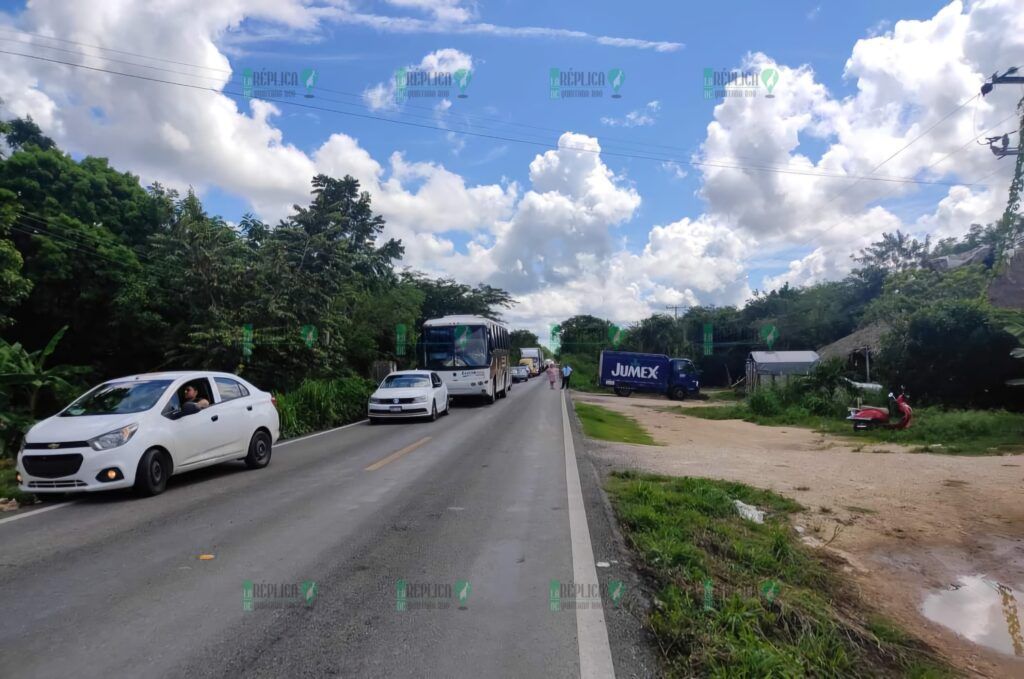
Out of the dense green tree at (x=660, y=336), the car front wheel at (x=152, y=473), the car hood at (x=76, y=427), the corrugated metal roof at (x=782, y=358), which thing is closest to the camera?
the car hood at (x=76, y=427)

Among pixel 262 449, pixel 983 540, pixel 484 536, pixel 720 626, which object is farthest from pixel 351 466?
pixel 983 540

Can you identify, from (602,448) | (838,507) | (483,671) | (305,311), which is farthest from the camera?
(305,311)

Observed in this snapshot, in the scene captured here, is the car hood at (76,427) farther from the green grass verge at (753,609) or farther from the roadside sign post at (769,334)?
the roadside sign post at (769,334)

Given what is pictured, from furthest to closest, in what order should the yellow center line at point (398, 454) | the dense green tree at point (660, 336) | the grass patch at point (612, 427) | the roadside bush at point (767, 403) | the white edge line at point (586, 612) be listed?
the dense green tree at point (660, 336) → the roadside bush at point (767, 403) → the grass patch at point (612, 427) → the yellow center line at point (398, 454) → the white edge line at point (586, 612)

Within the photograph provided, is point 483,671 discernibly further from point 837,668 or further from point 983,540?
point 983,540

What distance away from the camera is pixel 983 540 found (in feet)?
24.1

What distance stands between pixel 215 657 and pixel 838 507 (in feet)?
24.5

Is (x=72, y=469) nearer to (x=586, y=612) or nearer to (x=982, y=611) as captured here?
(x=586, y=612)

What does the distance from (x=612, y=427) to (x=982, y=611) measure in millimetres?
15033

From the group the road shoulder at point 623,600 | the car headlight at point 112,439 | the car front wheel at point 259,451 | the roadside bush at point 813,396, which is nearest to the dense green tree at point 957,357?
the roadside bush at point 813,396

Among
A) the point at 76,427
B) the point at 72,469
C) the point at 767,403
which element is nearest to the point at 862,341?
the point at 767,403

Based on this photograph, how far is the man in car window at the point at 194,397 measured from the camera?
9.64 m

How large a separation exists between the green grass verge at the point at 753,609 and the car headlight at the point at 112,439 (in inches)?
239

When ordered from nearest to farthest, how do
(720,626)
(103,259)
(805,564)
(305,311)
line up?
(720,626)
(805,564)
(305,311)
(103,259)
